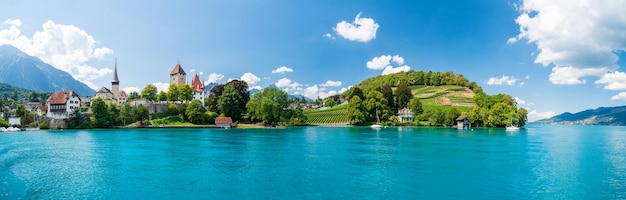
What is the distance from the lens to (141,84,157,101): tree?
95750mm

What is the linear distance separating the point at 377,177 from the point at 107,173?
15816 millimetres

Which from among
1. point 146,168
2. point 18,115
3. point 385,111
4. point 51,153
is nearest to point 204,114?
point 18,115

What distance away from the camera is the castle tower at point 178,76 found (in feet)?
366

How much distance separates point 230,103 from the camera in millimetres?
84750

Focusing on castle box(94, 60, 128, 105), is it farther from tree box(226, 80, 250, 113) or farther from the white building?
tree box(226, 80, 250, 113)

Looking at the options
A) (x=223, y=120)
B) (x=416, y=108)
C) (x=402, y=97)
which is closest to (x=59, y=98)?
(x=223, y=120)

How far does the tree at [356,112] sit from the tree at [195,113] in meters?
36.2

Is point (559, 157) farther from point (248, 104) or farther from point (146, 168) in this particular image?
point (248, 104)

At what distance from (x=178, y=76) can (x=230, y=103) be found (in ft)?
119

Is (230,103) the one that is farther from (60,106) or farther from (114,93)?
(114,93)

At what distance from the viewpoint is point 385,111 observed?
93375mm

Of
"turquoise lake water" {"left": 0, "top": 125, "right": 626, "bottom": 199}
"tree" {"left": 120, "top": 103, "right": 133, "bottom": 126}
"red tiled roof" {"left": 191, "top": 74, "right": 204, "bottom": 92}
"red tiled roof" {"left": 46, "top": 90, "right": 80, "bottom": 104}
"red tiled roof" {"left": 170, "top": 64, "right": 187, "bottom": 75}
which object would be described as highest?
"red tiled roof" {"left": 170, "top": 64, "right": 187, "bottom": 75}

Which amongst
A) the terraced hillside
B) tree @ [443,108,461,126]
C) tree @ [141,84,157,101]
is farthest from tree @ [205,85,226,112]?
the terraced hillside

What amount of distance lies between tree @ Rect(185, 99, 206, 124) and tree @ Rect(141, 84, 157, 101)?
20080mm
